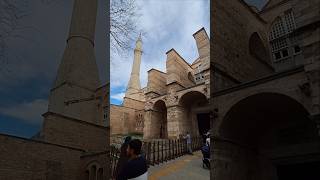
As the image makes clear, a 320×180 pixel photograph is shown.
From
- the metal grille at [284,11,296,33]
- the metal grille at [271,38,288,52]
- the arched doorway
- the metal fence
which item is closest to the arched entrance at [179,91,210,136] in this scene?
the arched doorway

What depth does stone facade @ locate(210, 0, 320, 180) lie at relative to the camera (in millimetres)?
5387

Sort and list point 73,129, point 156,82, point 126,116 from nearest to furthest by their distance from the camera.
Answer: point 73,129 < point 126,116 < point 156,82

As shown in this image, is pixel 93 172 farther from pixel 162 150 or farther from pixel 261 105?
pixel 261 105

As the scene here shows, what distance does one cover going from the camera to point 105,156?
286 centimetres

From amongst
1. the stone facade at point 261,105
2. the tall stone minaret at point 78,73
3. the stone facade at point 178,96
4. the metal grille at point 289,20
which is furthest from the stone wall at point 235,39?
the tall stone minaret at point 78,73

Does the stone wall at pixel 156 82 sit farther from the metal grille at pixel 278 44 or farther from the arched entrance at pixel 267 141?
the arched entrance at pixel 267 141

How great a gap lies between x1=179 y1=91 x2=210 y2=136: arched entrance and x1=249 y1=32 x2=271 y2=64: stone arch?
152 inches

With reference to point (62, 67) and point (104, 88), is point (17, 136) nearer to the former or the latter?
point (62, 67)

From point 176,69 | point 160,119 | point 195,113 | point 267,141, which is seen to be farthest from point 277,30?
point 160,119

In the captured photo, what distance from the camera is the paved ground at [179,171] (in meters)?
5.56

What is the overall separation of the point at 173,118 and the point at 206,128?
180cm

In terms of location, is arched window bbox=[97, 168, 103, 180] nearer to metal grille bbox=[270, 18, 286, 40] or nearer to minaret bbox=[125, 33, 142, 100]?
metal grille bbox=[270, 18, 286, 40]

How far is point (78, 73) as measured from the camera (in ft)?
9.28

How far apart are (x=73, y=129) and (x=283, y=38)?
9.67 meters
